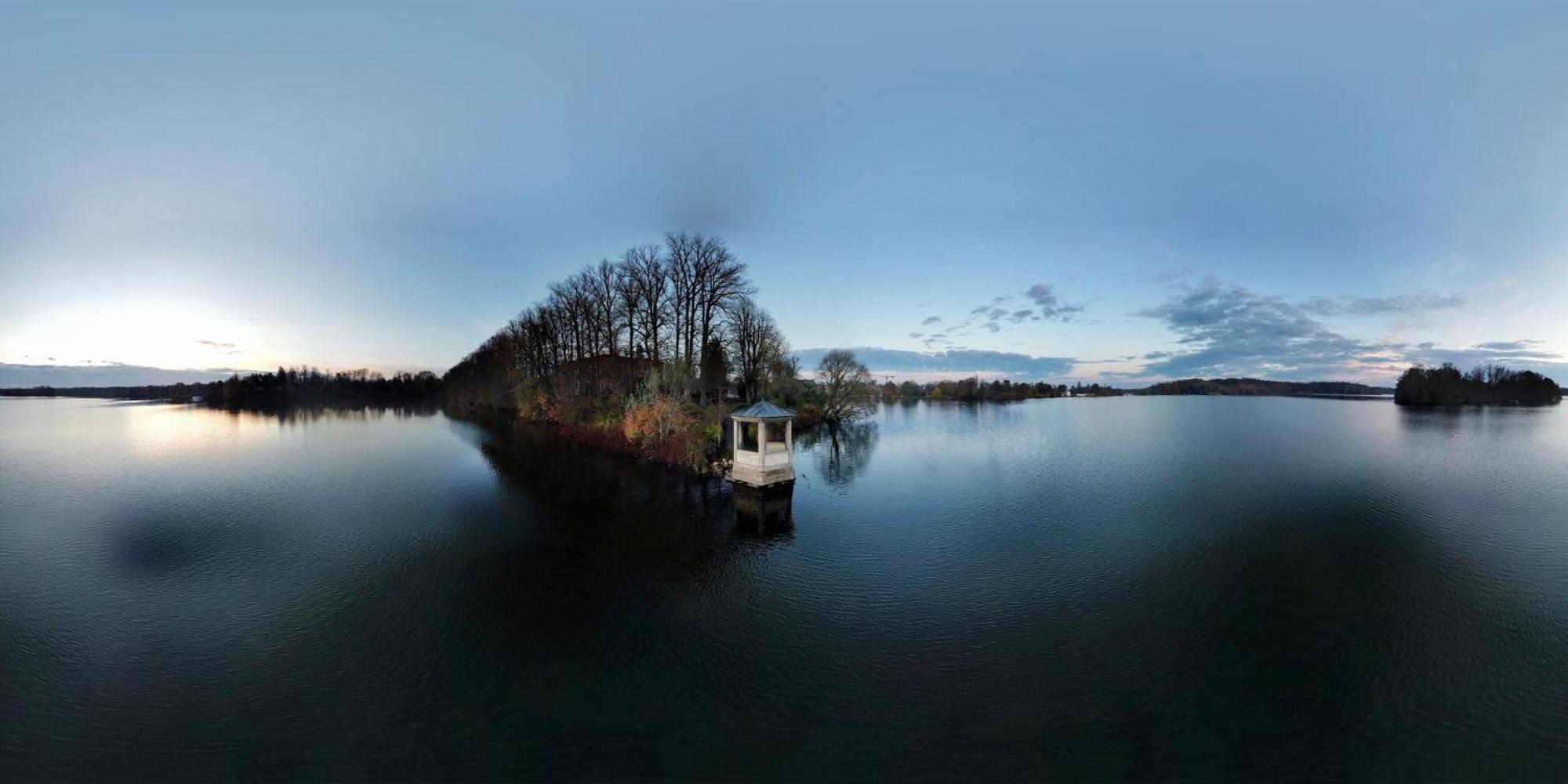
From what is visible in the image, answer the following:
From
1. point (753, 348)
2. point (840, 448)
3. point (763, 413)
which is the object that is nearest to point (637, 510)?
point (763, 413)

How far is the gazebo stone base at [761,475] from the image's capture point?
17609 mm

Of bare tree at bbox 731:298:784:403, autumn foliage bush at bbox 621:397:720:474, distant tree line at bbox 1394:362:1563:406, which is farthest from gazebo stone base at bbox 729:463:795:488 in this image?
distant tree line at bbox 1394:362:1563:406

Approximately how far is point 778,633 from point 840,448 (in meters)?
22.6

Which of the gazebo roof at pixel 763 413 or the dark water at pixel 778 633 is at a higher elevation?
the gazebo roof at pixel 763 413

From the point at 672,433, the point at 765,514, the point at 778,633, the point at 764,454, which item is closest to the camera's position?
the point at 778,633

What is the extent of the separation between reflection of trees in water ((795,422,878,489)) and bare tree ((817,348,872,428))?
→ 8.49 ft

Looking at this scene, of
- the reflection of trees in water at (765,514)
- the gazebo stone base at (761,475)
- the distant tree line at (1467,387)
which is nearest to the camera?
the reflection of trees in water at (765,514)

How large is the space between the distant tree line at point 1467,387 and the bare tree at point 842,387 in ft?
294

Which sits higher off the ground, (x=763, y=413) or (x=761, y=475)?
(x=763, y=413)

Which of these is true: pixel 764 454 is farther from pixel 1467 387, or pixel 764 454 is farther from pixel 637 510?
pixel 1467 387

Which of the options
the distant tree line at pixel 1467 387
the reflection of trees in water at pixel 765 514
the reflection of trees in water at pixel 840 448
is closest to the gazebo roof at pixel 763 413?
the reflection of trees in water at pixel 765 514

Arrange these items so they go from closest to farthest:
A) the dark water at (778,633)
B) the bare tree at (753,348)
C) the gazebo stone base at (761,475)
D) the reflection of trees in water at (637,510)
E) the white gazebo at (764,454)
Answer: the dark water at (778,633), the reflection of trees in water at (637,510), the white gazebo at (764,454), the gazebo stone base at (761,475), the bare tree at (753,348)

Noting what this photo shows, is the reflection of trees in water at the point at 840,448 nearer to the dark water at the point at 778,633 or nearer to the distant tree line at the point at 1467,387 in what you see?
the dark water at the point at 778,633

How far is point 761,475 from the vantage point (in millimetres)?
17578
